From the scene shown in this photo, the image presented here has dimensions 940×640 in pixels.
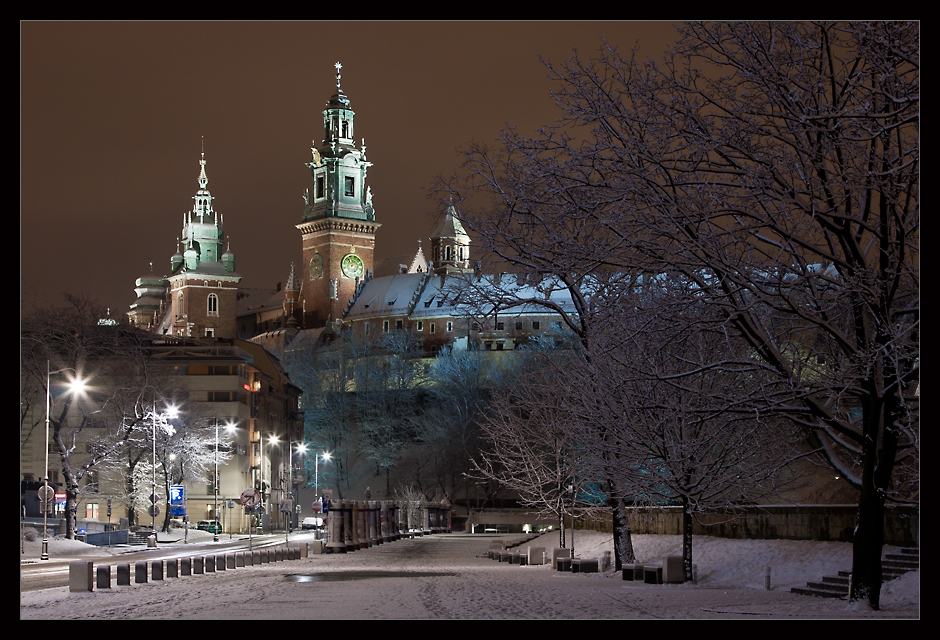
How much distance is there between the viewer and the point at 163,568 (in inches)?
1315

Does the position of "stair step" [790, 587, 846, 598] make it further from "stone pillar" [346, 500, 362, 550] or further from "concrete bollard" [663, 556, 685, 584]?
"stone pillar" [346, 500, 362, 550]

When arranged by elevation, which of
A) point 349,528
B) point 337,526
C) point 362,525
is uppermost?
point 337,526

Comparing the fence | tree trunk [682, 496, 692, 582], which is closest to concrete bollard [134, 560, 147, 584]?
tree trunk [682, 496, 692, 582]

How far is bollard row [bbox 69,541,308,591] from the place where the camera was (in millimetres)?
26062

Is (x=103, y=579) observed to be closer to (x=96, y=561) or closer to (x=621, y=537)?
(x=621, y=537)

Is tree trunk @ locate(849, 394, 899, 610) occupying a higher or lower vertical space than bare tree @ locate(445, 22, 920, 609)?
lower

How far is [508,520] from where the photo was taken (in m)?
104

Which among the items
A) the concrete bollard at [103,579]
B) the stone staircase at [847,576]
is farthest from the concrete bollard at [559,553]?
the concrete bollard at [103,579]

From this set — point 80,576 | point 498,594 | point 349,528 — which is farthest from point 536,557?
point 349,528

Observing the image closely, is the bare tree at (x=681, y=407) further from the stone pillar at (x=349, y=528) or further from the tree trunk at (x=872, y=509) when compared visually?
the stone pillar at (x=349, y=528)

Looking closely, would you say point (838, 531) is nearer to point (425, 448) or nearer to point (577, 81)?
point (577, 81)

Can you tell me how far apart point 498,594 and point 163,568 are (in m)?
12.3

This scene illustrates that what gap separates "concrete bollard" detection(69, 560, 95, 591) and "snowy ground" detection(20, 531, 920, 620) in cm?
31
